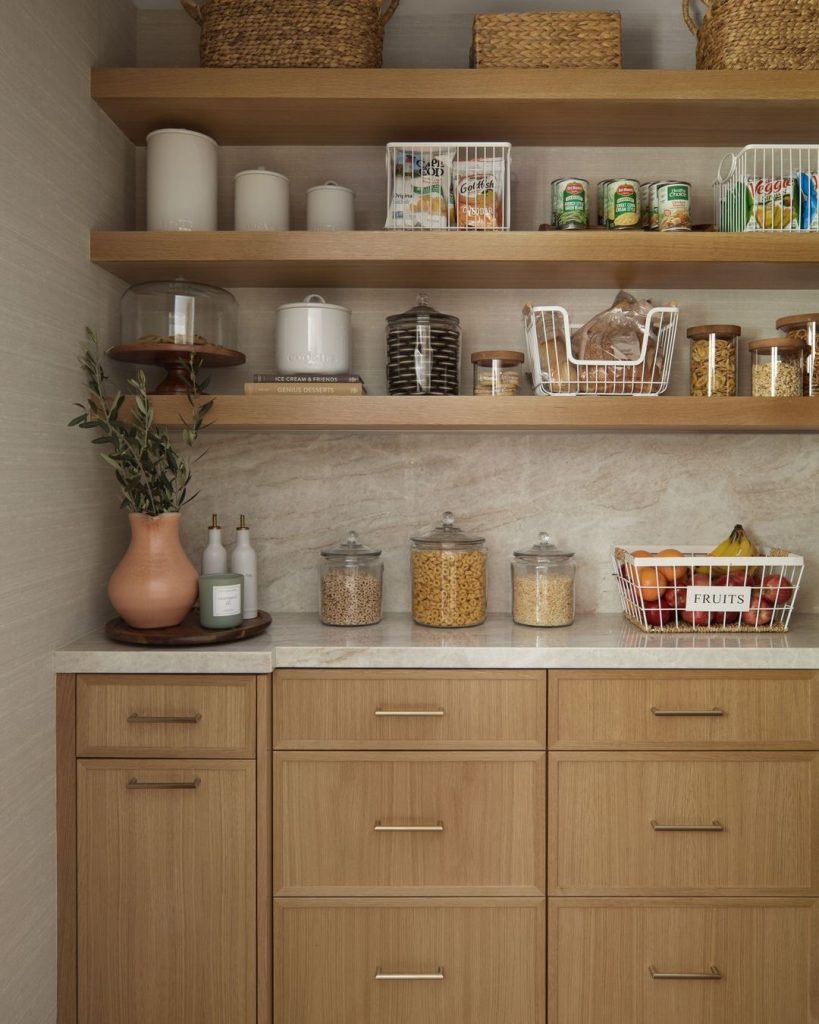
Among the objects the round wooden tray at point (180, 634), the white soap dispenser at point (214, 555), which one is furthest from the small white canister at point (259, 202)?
the round wooden tray at point (180, 634)

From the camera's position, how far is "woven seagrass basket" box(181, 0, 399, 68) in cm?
194

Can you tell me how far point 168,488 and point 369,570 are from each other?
0.53m

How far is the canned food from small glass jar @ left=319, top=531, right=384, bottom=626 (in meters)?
1.09

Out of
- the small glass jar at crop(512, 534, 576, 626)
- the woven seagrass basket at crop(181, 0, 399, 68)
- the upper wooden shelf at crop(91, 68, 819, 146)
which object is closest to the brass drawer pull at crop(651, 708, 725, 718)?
the small glass jar at crop(512, 534, 576, 626)

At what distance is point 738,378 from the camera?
7.25ft

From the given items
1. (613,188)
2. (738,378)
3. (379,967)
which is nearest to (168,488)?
(379,967)

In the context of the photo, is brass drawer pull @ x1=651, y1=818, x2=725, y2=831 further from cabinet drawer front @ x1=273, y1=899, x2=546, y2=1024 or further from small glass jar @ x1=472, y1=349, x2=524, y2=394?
small glass jar @ x1=472, y1=349, x2=524, y2=394

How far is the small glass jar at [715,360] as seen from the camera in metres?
1.97

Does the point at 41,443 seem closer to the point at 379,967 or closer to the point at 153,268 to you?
the point at 153,268

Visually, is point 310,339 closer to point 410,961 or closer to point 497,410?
point 497,410

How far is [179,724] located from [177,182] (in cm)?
131

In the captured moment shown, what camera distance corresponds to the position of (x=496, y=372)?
1979 millimetres

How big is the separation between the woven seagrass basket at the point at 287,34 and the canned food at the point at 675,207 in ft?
2.68

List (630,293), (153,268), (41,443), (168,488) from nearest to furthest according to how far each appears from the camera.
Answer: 1. (41,443)
2. (168,488)
3. (153,268)
4. (630,293)
